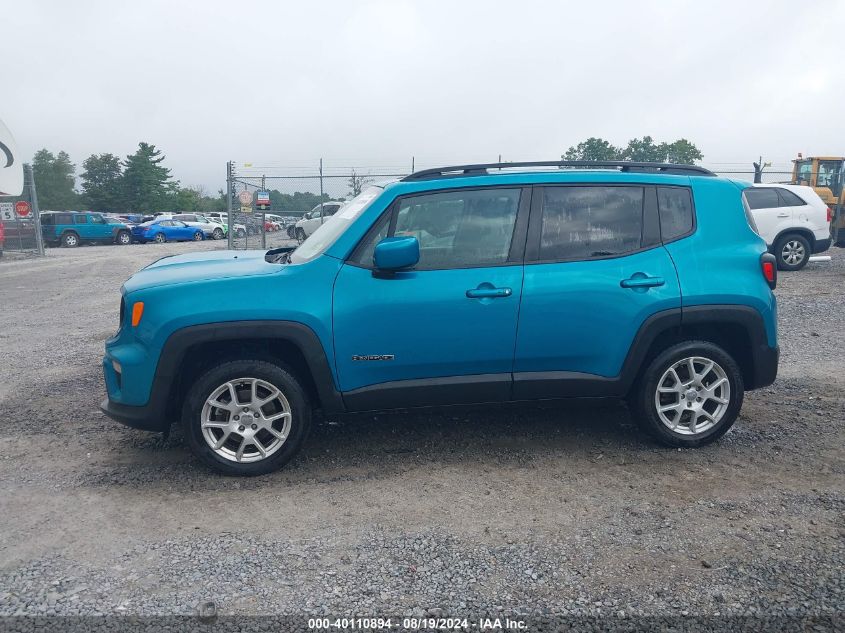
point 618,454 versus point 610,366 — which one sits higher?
point 610,366

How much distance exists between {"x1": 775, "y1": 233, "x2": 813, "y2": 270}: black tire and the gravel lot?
896 centimetres

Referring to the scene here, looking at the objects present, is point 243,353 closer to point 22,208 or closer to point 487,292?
point 487,292

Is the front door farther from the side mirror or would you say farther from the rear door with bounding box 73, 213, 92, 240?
the rear door with bounding box 73, 213, 92, 240

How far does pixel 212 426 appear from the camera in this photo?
13.0ft

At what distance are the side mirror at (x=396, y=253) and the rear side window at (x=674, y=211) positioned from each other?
1663 mm

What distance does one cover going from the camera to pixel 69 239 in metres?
29.3

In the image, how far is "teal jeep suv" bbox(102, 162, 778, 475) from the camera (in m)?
3.94

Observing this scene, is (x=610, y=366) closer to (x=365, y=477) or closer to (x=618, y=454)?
(x=618, y=454)

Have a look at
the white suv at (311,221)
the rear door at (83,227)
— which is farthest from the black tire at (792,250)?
the rear door at (83,227)

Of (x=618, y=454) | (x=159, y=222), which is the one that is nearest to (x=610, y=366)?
(x=618, y=454)

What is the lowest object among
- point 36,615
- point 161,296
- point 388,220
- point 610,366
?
point 36,615

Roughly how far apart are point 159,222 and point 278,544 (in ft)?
106

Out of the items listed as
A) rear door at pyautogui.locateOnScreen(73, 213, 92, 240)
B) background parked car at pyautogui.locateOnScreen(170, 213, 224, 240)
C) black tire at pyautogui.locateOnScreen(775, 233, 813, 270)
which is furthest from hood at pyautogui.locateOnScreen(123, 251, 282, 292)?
background parked car at pyautogui.locateOnScreen(170, 213, 224, 240)

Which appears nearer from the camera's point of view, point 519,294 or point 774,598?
point 774,598
